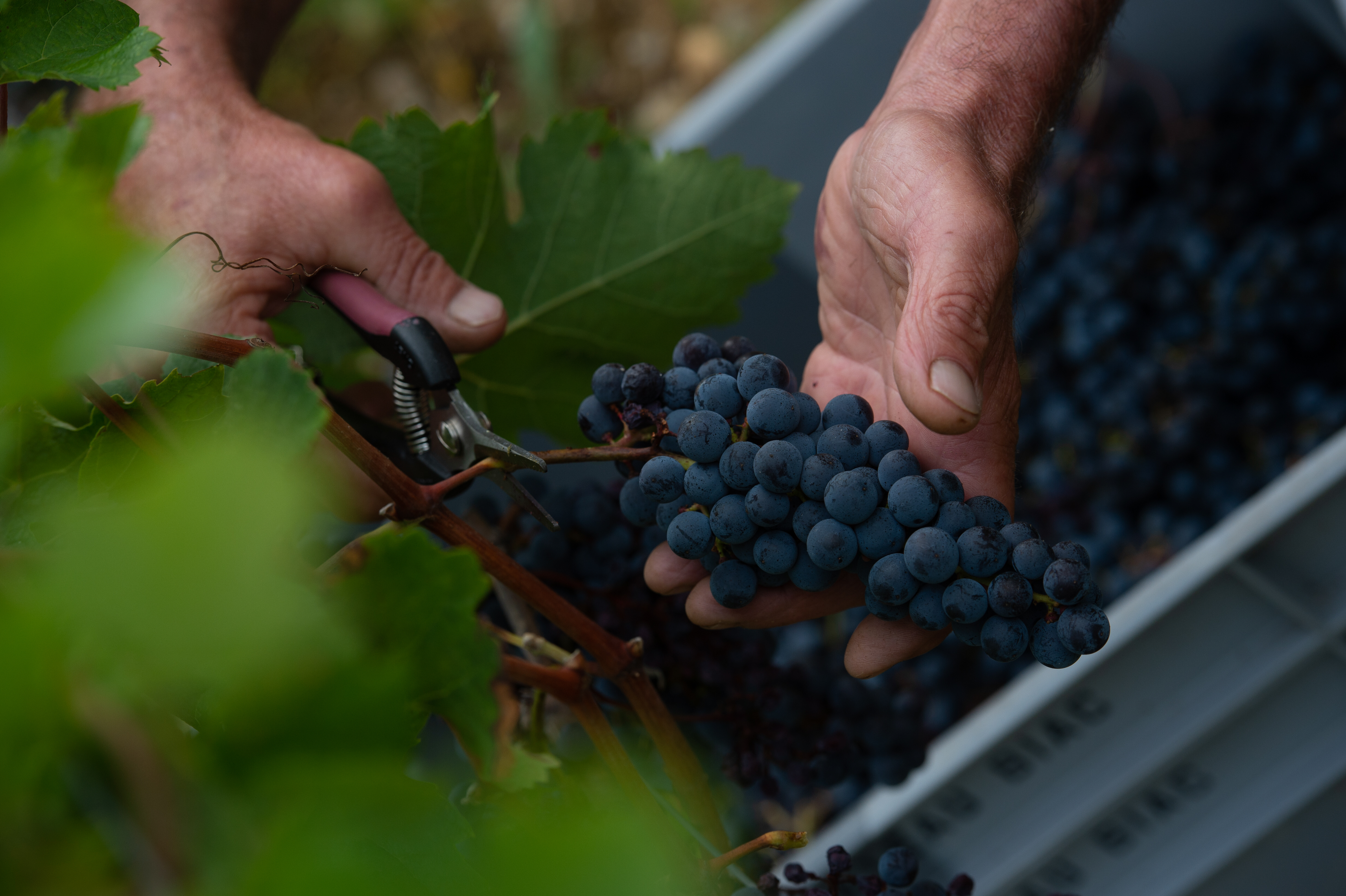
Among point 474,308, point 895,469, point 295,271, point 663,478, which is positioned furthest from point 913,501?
point 295,271

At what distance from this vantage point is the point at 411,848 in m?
0.29

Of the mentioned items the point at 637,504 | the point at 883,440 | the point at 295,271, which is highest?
the point at 883,440

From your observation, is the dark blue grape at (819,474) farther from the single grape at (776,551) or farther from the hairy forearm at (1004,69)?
the hairy forearm at (1004,69)

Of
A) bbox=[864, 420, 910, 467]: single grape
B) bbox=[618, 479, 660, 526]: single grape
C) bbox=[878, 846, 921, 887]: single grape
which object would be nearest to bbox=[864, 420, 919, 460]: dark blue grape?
bbox=[864, 420, 910, 467]: single grape

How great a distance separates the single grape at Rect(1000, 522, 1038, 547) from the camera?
0.47 m

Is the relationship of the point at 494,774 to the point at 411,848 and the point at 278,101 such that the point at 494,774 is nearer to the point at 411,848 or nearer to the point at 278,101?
the point at 411,848

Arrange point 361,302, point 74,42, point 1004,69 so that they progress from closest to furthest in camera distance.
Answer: point 74,42
point 361,302
point 1004,69

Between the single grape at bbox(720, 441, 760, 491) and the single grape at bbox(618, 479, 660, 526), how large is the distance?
6 centimetres

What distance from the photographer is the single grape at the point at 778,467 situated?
17.8 inches

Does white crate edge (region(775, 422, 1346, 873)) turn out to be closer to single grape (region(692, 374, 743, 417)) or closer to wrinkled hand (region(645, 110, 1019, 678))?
wrinkled hand (region(645, 110, 1019, 678))

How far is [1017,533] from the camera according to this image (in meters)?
0.47

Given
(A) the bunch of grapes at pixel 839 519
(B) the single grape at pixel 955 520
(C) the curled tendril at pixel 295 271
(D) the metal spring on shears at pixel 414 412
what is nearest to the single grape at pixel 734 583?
(A) the bunch of grapes at pixel 839 519

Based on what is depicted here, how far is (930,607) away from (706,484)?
0.13m

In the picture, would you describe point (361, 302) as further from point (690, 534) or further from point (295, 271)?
point (690, 534)
